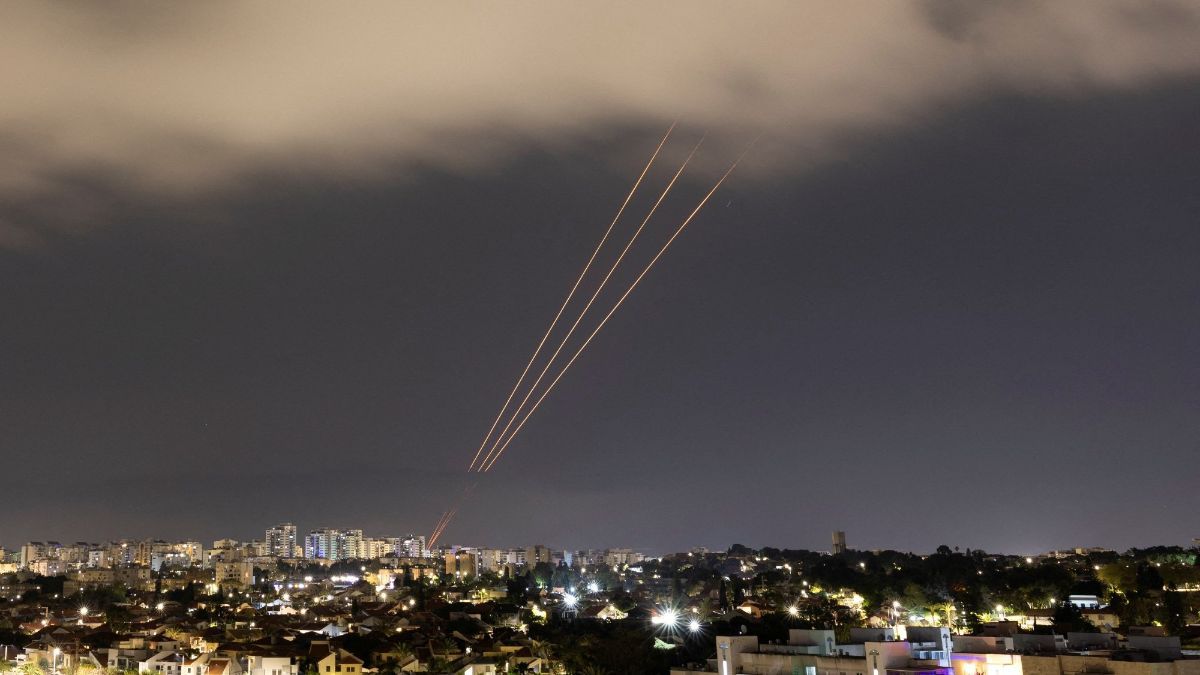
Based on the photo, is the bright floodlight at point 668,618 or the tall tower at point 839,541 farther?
the tall tower at point 839,541

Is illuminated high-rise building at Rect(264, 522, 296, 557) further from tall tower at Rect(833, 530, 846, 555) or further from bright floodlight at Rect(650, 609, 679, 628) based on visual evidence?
bright floodlight at Rect(650, 609, 679, 628)

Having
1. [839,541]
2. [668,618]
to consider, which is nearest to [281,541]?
[839,541]

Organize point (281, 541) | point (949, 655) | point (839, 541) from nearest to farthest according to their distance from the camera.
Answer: point (949, 655), point (839, 541), point (281, 541)

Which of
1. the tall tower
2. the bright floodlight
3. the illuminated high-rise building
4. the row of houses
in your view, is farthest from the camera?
the illuminated high-rise building

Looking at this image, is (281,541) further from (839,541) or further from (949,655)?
(949,655)

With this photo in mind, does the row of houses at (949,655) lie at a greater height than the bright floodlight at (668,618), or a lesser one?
greater

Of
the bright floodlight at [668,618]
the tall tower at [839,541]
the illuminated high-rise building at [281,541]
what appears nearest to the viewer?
the bright floodlight at [668,618]

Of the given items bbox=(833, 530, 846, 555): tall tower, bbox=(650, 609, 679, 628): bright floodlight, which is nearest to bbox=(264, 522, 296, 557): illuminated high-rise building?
bbox=(833, 530, 846, 555): tall tower

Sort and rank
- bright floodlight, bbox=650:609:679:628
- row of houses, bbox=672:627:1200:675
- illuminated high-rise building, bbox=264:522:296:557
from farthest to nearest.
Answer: illuminated high-rise building, bbox=264:522:296:557, bright floodlight, bbox=650:609:679:628, row of houses, bbox=672:627:1200:675

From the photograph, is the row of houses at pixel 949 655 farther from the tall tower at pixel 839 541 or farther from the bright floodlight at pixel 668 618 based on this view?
the tall tower at pixel 839 541

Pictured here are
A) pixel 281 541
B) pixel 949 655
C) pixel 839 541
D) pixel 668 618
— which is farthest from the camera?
pixel 281 541

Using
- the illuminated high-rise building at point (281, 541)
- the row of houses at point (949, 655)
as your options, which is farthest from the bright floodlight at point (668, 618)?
the illuminated high-rise building at point (281, 541)

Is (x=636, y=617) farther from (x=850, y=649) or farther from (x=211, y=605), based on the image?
(x=211, y=605)
